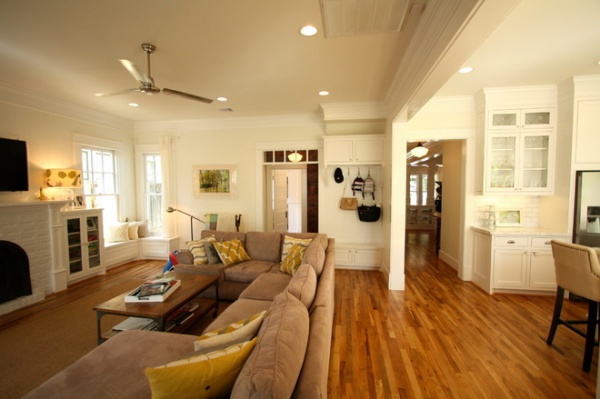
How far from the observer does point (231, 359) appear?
1.09m

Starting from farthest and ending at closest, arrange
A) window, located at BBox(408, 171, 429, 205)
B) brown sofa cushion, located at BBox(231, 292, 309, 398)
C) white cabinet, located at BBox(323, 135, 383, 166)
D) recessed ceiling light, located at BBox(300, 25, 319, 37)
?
1. window, located at BBox(408, 171, 429, 205)
2. white cabinet, located at BBox(323, 135, 383, 166)
3. recessed ceiling light, located at BBox(300, 25, 319, 37)
4. brown sofa cushion, located at BBox(231, 292, 309, 398)

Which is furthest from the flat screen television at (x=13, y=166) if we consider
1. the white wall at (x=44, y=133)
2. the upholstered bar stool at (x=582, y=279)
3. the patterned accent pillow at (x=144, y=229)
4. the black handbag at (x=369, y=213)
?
the upholstered bar stool at (x=582, y=279)

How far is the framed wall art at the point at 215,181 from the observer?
16.8ft

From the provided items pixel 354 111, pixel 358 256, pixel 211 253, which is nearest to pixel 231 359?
pixel 211 253

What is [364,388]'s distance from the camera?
6.23 feet

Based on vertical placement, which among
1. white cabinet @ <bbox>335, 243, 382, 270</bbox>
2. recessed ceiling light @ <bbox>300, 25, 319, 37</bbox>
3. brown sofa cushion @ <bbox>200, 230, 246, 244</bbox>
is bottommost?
white cabinet @ <bbox>335, 243, 382, 270</bbox>

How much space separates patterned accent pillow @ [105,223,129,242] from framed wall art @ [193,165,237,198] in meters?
1.49

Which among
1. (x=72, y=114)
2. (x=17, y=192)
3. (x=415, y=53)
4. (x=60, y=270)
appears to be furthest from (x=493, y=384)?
(x=72, y=114)

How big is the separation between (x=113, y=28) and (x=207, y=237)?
267 centimetres

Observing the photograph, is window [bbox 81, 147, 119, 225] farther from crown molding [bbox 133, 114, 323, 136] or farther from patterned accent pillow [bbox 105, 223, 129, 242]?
crown molding [bbox 133, 114, 323, 136]

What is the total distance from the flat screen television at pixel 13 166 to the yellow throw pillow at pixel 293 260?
12.1 feet

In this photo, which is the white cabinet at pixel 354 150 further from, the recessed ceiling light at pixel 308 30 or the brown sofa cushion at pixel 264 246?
the recessed ceiling light at pixel 308 30

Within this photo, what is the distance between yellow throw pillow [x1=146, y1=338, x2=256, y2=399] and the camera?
3.29ft

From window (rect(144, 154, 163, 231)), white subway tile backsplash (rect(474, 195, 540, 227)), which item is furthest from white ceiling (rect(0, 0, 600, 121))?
window (rect(144, 154, 163, 231))
